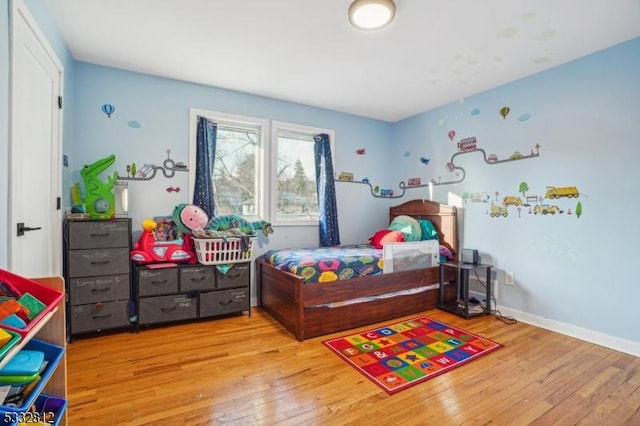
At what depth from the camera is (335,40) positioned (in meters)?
2.37

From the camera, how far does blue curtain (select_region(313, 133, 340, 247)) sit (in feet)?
12.4

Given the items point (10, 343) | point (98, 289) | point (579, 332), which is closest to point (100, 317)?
point (98, 289)

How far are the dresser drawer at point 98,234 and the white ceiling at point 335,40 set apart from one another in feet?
4.68

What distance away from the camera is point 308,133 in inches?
150

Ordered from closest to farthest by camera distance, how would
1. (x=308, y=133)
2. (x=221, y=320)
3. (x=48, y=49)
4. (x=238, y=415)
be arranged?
(x=238, y=415) → (x=48, y=49) → (x=221, y=320) → (x=308, y=133)

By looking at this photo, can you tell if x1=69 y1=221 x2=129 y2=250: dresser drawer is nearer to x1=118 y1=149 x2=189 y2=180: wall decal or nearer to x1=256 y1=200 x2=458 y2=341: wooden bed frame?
x1=118 y1=149 x2=189 y2=180: wall decal

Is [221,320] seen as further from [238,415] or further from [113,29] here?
[113,29]

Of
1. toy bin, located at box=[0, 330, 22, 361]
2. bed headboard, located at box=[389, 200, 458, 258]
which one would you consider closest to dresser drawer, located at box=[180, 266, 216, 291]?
toy bin, located at box=[0, 330, 22, 361]

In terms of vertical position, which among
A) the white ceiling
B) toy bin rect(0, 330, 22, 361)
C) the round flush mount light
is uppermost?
the white ceiling

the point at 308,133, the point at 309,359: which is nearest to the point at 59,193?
the point at 309,359

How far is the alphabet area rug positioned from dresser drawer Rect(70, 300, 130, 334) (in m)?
1.71

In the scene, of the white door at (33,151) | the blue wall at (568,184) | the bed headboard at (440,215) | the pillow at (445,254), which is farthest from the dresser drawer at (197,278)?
the blue wall at (568,184)

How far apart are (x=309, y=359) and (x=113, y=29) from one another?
2777mm

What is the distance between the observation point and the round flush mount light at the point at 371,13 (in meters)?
1.89
